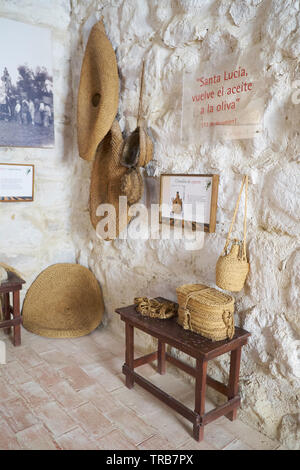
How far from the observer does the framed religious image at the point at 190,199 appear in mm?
1797

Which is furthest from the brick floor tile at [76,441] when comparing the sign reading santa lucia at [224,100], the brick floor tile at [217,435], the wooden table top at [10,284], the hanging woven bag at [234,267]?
the sign reading santa lucia at [224,100]

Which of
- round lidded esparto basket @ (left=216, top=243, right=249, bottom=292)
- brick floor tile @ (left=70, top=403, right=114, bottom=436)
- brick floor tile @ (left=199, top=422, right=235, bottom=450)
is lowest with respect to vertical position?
brick floor tile @ (left=199, top=422, right=235, bottom=450)

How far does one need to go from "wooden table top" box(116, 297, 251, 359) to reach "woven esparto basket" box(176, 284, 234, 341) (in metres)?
0.03

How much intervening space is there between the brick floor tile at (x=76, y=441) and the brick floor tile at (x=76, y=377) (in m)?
0.35

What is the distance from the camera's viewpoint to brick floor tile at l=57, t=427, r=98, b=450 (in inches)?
59.6

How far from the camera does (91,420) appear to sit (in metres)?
1.68

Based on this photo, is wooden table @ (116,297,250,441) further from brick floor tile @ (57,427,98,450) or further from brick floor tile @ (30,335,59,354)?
brick floor tile @ (30,335,59,354)

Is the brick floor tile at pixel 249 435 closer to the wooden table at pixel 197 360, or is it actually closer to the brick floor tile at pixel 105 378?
the wooden table at pixel 197 360

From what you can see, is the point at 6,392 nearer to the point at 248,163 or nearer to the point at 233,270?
the point at 233,270

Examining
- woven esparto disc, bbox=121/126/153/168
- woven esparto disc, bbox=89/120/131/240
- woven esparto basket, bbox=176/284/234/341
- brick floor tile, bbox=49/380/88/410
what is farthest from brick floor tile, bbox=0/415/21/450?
woven esparto disc, bbox=121/126/153/168

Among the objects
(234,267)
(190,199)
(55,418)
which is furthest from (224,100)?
(55,418)

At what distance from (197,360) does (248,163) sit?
0.90m
